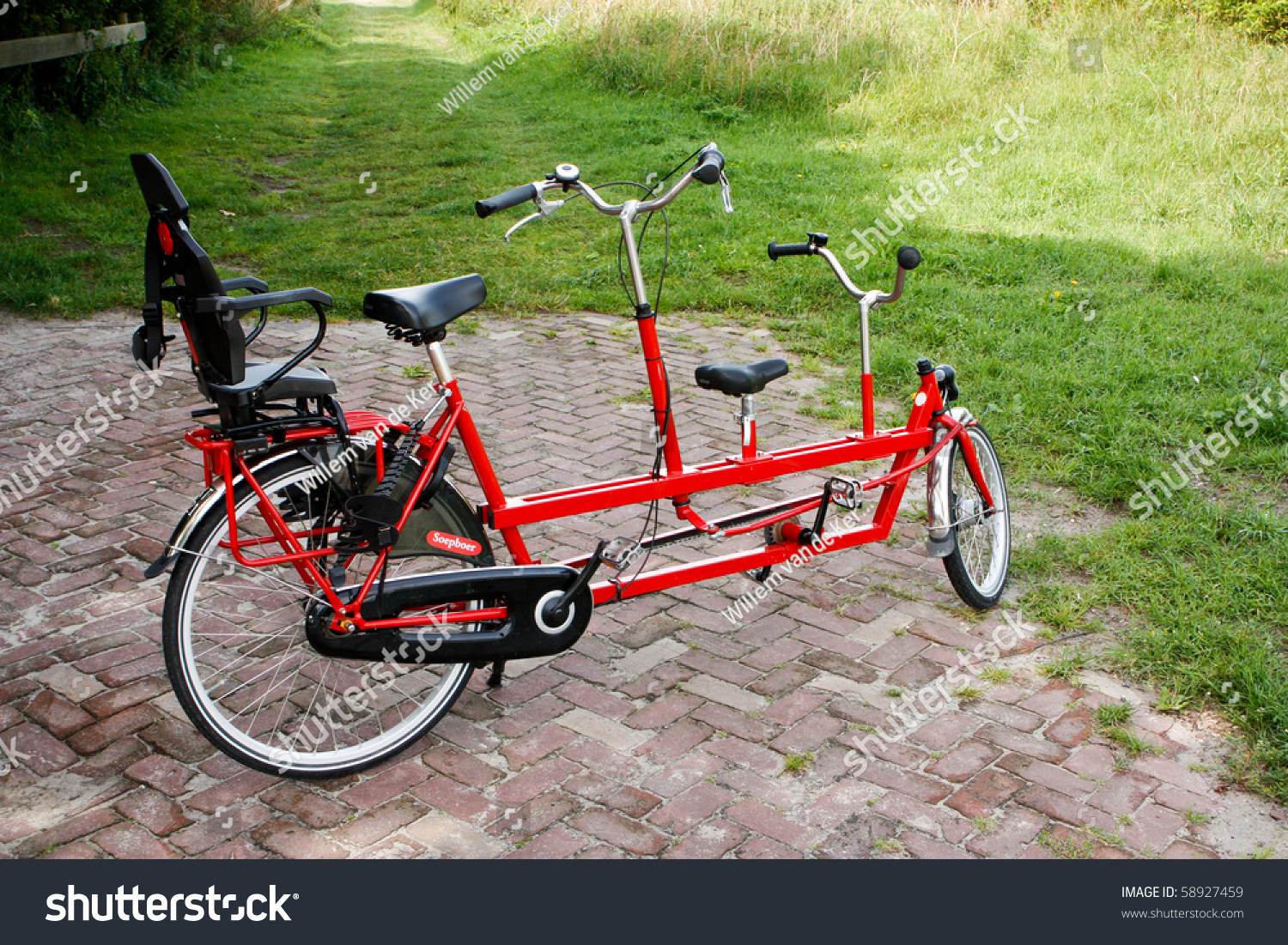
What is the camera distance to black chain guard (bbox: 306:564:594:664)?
10.7ft

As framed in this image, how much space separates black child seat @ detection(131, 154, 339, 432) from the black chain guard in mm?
615

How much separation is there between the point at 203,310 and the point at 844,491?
2151 mm

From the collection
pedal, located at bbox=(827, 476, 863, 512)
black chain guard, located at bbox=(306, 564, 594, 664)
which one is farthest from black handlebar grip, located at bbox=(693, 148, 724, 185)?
Answer: black chain guard, located at bbox=(306, 564, 594, 664)

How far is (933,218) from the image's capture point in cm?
954

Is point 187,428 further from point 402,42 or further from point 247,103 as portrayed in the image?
point 402,42

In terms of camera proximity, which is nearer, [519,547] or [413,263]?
[519,547]

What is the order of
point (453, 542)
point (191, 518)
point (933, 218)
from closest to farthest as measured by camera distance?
point (191, 518)
point (453, 542)
point (933, 218)

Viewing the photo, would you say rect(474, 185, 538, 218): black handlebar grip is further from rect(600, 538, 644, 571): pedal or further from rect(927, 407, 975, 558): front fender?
rect(927, 407, 975, 558): front fender

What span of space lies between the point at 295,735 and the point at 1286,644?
3.41 m

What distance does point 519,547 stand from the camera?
357 cm

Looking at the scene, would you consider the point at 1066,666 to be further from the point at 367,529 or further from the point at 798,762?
the point at 367,529

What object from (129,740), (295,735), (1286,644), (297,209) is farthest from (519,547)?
(297,209)

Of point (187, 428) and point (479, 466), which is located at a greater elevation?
point (479, 466)

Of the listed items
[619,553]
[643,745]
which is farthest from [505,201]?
[643,745]
